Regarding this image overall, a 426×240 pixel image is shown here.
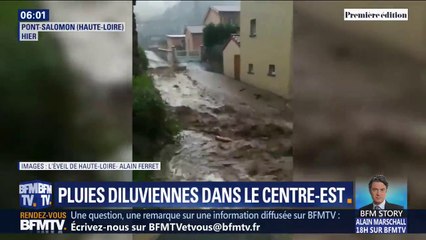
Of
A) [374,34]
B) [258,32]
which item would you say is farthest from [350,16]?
[258,32]

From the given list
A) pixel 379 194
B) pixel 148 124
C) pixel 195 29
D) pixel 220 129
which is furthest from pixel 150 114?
pixel 379 194

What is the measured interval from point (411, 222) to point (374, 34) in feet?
4.00

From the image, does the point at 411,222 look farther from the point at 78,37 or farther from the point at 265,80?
the point at 78,37

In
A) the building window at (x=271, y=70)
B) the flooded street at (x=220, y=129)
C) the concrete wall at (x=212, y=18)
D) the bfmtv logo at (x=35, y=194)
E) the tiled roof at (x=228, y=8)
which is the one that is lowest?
the bfmtv logo at (x=35, y=194)

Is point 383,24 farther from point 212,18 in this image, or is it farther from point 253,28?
point 212,18

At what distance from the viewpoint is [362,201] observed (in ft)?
8.95

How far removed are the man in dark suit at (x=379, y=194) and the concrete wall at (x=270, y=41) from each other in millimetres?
782

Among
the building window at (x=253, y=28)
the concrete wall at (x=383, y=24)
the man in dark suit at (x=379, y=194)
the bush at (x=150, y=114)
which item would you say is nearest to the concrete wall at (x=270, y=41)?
the building window at (x=253, y=28)

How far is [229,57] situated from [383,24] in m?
0.97

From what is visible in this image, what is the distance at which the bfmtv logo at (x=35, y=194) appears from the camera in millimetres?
2736

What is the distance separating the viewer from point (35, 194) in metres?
2.75

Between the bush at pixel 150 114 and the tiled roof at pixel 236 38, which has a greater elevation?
the tiled roof at pixel 236 38

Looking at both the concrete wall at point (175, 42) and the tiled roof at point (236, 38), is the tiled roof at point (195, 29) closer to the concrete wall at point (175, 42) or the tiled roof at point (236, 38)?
the concrete wall at point (175, 42)

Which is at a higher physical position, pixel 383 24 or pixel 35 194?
pixel 383 24
